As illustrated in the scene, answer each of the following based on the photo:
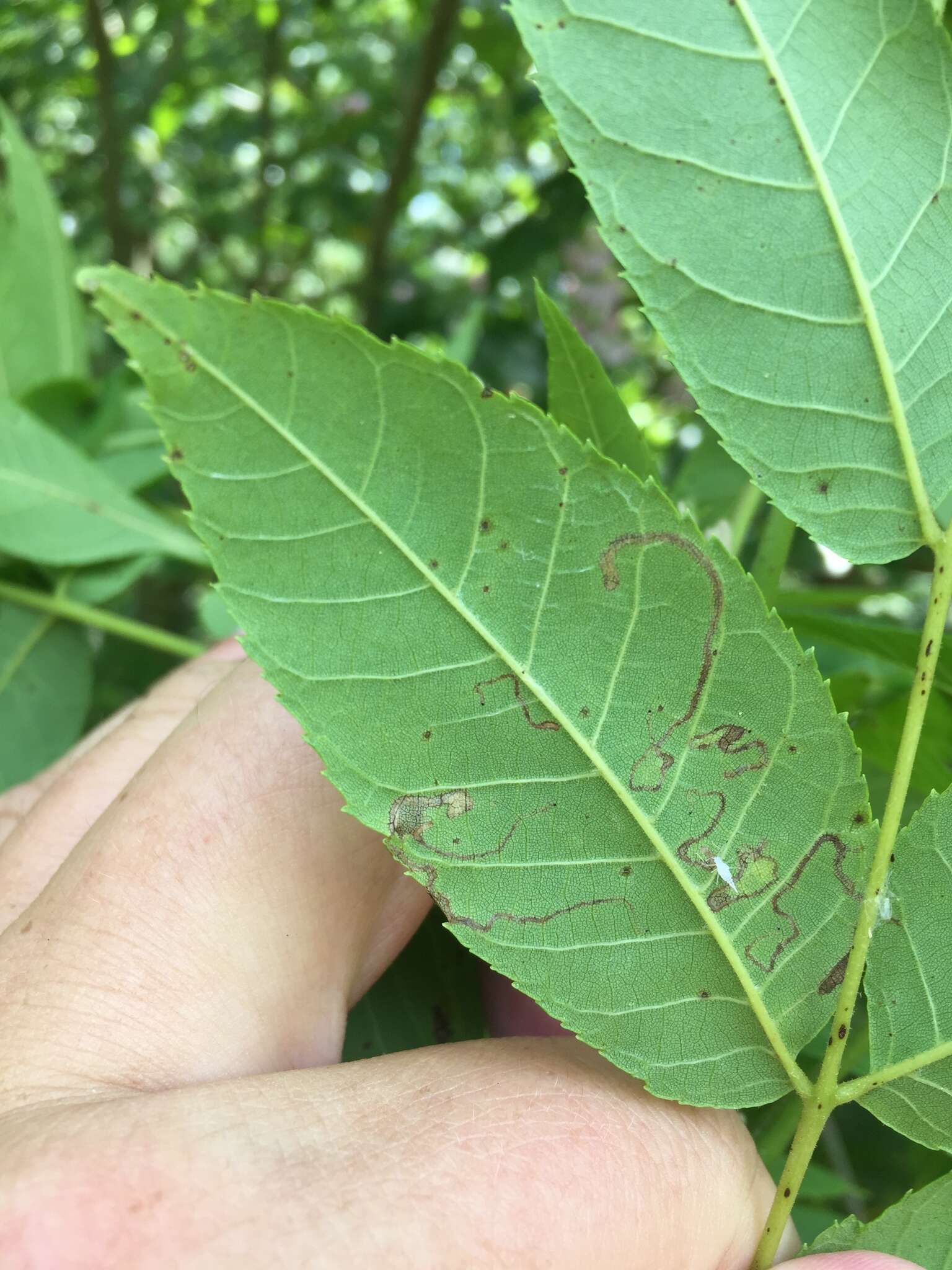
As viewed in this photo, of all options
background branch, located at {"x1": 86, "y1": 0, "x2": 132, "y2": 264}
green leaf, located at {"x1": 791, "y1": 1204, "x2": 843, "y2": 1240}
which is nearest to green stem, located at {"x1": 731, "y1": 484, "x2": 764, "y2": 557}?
green leaf, located at {"x1": 791, "y1": 1204, "x2": 843, "y2": 1240}

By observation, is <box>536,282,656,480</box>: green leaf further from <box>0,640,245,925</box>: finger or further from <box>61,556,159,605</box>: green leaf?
<box>61,556,159,605</box>: green leaf

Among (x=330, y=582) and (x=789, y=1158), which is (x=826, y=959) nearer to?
(x=789, y=1158)

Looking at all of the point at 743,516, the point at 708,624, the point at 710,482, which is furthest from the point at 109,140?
the point at 708,624

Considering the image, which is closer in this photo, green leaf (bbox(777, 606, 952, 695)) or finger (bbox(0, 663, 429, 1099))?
finger (bbox(0, 663, 429, 1099))

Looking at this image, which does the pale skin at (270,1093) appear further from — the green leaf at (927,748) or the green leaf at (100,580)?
the green leaf at (100,580)

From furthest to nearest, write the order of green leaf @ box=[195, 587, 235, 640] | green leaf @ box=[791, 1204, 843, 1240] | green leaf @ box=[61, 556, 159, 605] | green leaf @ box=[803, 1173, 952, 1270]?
1. green leaf @ box=[61, 556, 159, 605]
2. green leaf @ box=[195, 587, 235, 640]
3. green leaf @ box=[791, 1204, 843, 1240]
4. green leaf @ box=[803, 1173, 952, 1270]

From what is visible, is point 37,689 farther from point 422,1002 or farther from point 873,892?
point 873,892
